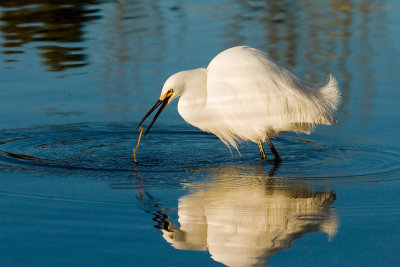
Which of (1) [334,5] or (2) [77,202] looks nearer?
(2) [77,202]

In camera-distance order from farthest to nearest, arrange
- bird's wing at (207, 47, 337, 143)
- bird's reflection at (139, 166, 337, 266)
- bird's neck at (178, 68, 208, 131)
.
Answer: bird's neck at (178, 68, 208, 131) < bird's wing at (207, 47, 337, 143) < bird's reflection at (139, 166, 337, 266)

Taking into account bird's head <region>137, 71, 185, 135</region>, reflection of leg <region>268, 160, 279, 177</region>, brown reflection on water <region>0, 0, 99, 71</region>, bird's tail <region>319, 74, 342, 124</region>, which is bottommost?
reflection of leg <region>268, 160, 279, 177</region>

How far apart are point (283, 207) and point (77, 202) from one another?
129 cm

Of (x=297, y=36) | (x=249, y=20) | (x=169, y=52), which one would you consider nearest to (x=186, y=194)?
(x=169, y=52)

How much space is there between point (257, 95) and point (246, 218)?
159 centimetres

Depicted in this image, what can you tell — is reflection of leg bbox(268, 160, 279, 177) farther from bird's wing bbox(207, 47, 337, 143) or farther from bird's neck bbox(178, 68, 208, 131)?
bird's neck bbox(178, 68, 208, 131)

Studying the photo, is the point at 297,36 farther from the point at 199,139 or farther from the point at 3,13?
the point at 3,13

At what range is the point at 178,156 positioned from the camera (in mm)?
5836

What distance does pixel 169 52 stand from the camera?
8625 millimetres

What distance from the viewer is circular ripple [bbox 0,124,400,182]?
543 cm

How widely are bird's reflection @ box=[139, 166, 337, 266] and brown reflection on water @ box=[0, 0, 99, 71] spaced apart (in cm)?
380

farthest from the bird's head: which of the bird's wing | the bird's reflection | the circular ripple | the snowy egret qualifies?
the bird's reflection

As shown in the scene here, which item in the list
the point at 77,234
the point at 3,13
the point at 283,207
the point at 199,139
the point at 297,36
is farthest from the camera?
the point at 3,13

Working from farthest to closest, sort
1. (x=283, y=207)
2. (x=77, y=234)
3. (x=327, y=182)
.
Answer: (x=327, y=182) → (x=283, y=207) → (x=77, y=234)
